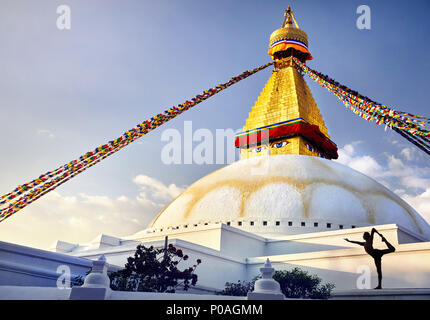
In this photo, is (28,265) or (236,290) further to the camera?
(236,290)

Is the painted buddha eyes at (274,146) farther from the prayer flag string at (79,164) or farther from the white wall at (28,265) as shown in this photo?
the white wall at (28,265)

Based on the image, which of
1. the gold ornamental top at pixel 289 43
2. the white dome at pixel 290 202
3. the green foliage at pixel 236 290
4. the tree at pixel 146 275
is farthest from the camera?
the gold ornamental top at pixel 289 43

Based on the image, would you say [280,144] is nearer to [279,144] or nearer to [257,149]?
[279,144]

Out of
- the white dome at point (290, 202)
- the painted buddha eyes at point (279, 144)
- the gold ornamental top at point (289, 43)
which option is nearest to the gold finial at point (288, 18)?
the gold ornamental top at point (289, 43)

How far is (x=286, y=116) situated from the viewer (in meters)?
26.5

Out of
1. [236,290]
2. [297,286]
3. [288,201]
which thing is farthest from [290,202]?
[297,286]

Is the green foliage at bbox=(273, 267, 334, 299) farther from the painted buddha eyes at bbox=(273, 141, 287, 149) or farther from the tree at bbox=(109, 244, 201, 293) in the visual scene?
the painted buddha eyes at bbox=(273, 141, 287, 149)

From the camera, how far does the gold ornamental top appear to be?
1205 inches

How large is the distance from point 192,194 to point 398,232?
9885 millimetres

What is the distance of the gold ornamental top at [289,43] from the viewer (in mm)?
30609

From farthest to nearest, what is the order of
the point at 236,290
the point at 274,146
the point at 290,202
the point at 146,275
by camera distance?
the point at 274,146 < the point at 290,202 < the point at 236,290 < the point at 146,275

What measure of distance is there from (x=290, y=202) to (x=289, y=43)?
16619mm

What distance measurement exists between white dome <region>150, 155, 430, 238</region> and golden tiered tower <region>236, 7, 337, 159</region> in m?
5.02
